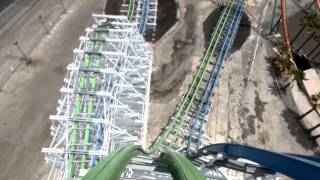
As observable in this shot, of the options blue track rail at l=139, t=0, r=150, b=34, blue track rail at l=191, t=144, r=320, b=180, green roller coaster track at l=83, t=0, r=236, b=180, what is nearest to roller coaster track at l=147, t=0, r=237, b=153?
green roller coaster track at l=83, t=0, r=236, b=180

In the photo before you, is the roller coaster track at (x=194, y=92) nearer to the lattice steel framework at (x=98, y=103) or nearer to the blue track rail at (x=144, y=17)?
the lattice steel framework at (x=98, y=103)

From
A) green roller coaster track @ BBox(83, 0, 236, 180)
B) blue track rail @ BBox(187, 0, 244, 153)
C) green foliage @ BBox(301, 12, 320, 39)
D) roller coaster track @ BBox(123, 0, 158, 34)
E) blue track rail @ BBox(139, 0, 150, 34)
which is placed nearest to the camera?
green roller coaster track @ BBox(83, 0, 236, 180)

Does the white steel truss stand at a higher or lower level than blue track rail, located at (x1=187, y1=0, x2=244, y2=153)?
higher

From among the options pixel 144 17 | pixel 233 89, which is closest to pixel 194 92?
pixel 233 89

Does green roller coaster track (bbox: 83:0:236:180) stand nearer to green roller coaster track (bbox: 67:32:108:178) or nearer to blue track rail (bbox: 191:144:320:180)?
blue track rail (bbox: 191:144:320:180)

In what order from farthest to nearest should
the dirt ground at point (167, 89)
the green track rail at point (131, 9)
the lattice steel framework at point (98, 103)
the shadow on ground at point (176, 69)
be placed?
the green track rail at point (131, 9) → the shadow on ground at point (176, 69) → the dirt ground at point (167, 89) → the lattice steel framework at point (98, 103)

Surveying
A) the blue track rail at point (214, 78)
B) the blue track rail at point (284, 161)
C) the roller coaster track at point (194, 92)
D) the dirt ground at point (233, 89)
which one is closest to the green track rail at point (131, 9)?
the dirt ground at point (233, 89)

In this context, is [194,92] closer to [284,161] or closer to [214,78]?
[214,78]

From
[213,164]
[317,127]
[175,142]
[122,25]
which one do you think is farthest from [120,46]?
[317,127]
